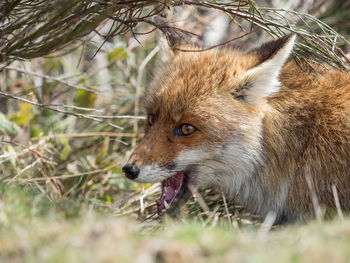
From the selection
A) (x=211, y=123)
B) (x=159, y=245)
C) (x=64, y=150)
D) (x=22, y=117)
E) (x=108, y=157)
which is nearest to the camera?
(x=159, y=245)

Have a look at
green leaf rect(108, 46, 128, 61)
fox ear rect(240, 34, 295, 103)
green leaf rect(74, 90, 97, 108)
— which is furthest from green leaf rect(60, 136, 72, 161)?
fox ear rect(240, 34, 295, 103)

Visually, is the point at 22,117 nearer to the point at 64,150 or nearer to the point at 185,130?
the point at 64,150

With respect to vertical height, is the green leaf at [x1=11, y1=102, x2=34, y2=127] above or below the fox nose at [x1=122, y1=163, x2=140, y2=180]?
above

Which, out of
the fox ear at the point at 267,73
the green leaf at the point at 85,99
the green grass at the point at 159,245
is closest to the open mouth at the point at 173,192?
the fox ear at the point at 267,73

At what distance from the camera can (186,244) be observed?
232cm

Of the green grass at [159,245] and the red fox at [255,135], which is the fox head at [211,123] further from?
the green grass at [159,245]

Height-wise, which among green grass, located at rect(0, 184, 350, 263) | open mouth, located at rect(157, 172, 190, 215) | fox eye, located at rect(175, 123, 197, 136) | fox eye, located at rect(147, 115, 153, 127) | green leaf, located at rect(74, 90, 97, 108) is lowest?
open mouth, located at rect(157, 172, 190, 215)

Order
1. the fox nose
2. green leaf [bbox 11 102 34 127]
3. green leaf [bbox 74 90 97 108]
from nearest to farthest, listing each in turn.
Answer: the fox nose
green leaf [bbox 11 102 34 127]
green leaf [bbox 74 90 97 108]

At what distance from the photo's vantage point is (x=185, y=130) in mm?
4227

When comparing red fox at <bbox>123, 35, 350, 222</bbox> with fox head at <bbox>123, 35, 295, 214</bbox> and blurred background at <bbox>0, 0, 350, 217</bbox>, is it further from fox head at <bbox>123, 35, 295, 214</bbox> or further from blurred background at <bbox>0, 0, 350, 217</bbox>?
blurred background at <bbox>0, 0, 350, 217</bbox>

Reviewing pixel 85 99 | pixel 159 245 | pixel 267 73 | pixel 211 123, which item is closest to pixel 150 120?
pixel 211 123

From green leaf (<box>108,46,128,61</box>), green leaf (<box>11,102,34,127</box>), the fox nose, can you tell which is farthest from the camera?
green leaf (<box>108,46,128,61</box>)

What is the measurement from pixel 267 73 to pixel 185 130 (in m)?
0.95

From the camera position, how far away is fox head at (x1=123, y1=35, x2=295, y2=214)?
4.14m
